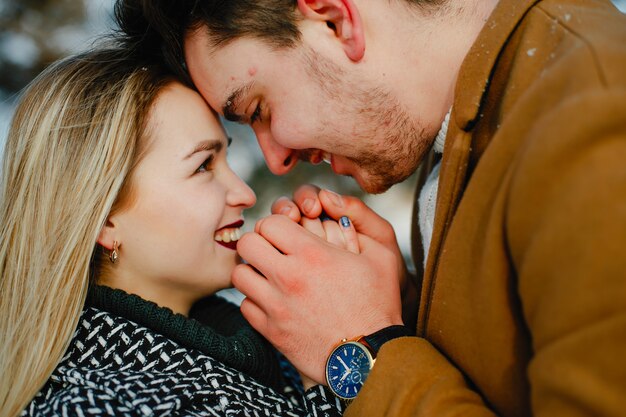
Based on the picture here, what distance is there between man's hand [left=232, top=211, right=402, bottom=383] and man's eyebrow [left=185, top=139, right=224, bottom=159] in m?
0.42

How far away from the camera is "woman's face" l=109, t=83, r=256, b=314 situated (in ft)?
7.57

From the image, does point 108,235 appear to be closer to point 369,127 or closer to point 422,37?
point 369,127

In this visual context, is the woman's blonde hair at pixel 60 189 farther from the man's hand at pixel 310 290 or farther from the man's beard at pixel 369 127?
the man's beard at pixel 369 127

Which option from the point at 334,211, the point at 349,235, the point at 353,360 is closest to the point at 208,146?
the point at 334,211

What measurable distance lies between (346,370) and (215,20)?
138cm

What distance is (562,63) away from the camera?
4.53ft

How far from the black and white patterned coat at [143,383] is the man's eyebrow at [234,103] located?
0.90 meters

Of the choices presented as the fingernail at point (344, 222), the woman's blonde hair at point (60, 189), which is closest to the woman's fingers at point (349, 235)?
the fingernail at point (344, 222)

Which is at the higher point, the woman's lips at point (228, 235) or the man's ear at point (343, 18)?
the man's ear at point (343, 18)

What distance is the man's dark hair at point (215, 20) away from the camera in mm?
2158

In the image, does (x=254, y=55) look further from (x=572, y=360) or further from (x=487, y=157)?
(x=572, y=360)

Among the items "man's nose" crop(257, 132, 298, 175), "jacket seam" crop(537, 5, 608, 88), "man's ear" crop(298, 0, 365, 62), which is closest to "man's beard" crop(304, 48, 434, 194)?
"man's ear" crop(298, 0, 365, 62)

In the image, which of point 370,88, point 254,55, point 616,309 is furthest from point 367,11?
point 616,309

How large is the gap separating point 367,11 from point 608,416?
5.06 ft
